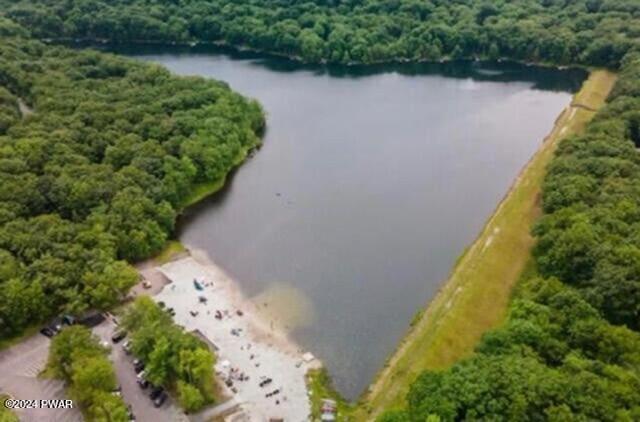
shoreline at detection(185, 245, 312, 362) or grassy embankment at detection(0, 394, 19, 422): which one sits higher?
grassy embankment at detection(0, 394, 19, 422)

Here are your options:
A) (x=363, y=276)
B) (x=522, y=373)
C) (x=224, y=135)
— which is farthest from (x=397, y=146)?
(x=522, y=373)

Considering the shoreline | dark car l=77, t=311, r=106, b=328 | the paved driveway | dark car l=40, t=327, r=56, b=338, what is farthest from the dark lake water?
the paved driveway

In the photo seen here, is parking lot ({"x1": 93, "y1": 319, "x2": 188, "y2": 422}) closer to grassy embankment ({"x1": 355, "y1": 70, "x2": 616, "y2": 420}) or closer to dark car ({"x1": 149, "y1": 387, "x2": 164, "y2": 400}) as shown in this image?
dark car ({"x1": 149, "y1": 387, "x2": 164, "y2": 400})

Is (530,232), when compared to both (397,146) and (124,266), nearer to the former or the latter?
(397,146)

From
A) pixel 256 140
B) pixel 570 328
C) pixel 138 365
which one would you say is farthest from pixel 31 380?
pixel 256 140

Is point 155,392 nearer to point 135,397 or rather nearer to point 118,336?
point 135,397

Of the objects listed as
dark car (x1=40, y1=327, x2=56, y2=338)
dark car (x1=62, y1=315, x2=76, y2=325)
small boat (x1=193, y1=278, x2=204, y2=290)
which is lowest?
dark car (x1=40, y1=327, x2=56, y2=338)
